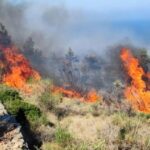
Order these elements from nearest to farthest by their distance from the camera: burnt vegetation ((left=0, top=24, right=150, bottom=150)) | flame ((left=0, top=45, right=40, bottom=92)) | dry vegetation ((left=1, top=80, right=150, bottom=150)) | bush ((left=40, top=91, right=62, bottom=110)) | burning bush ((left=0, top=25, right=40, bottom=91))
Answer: dry vegetation ((left=1, top=80, right=150, bottom=150)), burnt vegetation ((left=0, top=24, right=150, bottom=150)), bush ((left=40, top=91, right=62, bottom=110)), burning bush ((left=0, top=25, right=40, bottom=91)), flame ((left=0, top=45, right=40, bottom=92))

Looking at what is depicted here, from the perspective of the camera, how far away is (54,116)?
28.2 meters

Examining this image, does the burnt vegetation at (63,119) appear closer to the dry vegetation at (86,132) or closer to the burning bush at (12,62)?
the dry vegetation at (86,132)

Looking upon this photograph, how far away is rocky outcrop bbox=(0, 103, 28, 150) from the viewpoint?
15.0m

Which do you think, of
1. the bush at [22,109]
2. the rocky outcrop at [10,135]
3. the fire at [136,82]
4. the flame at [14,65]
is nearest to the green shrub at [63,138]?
the rocky outcrop at [10,135]

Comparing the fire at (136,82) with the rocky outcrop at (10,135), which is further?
the fire at (136,82)

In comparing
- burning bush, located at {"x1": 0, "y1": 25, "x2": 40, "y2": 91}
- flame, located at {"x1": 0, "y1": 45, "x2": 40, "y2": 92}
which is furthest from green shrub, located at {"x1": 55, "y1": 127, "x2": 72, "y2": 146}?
flame, located at {"x1": 0, "y1": 45, "x2": 40, "y2": 92}

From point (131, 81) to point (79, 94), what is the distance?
16760mm

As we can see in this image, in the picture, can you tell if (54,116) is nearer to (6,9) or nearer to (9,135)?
(9,135)

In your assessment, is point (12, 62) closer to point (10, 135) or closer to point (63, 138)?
point (63, 138)

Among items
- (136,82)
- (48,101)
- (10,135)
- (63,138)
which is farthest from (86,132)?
(136,82)

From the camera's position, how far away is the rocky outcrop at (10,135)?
15.0 m

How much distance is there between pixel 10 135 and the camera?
51.2 feet

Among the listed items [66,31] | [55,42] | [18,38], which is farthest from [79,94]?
[66,31]

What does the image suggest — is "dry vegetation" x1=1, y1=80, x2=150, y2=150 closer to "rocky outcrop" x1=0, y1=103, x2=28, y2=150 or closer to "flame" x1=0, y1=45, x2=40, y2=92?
"rocky outcrop" x1=0, y1=103, x2=28, y2=150
